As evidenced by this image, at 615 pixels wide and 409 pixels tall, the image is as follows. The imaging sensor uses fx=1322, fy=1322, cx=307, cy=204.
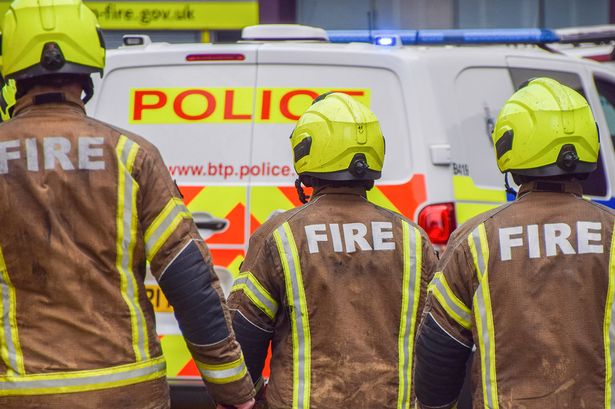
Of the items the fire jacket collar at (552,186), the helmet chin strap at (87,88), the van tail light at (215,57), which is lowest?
the fire jacket collar at (552,186)

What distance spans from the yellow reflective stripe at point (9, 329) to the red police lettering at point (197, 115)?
243 centimetres

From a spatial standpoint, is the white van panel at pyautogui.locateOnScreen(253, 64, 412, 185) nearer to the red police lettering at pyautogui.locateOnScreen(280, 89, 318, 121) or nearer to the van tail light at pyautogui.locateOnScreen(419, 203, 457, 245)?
the red police lettering at pyautogui.locateOnScreen(280, 89, 318, 121)

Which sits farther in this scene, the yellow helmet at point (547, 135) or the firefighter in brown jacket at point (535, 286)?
the yellow helmet at point (547, 135)

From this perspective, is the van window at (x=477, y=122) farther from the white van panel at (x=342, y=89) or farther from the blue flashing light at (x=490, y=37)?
the blue flashing light at (x=490, y=37)

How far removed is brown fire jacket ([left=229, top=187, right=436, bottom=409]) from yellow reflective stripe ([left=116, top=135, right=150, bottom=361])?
0.69 meters

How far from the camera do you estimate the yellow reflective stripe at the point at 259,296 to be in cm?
415

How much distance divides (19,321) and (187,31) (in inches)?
467

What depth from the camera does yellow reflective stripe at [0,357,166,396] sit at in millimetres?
3428

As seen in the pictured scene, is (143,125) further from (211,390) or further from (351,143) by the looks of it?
(211,390)

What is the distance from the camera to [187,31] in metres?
15.1

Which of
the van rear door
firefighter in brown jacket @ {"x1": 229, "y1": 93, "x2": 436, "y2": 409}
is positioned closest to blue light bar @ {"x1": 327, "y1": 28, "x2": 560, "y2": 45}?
the van rear door

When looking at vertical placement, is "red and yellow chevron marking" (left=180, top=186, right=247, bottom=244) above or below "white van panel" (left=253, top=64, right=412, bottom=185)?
below

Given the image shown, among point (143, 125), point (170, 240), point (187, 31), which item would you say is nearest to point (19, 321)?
point (170, 240)

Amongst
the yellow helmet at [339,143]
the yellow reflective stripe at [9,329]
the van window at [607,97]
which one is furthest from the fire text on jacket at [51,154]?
the van window at [607,97]
